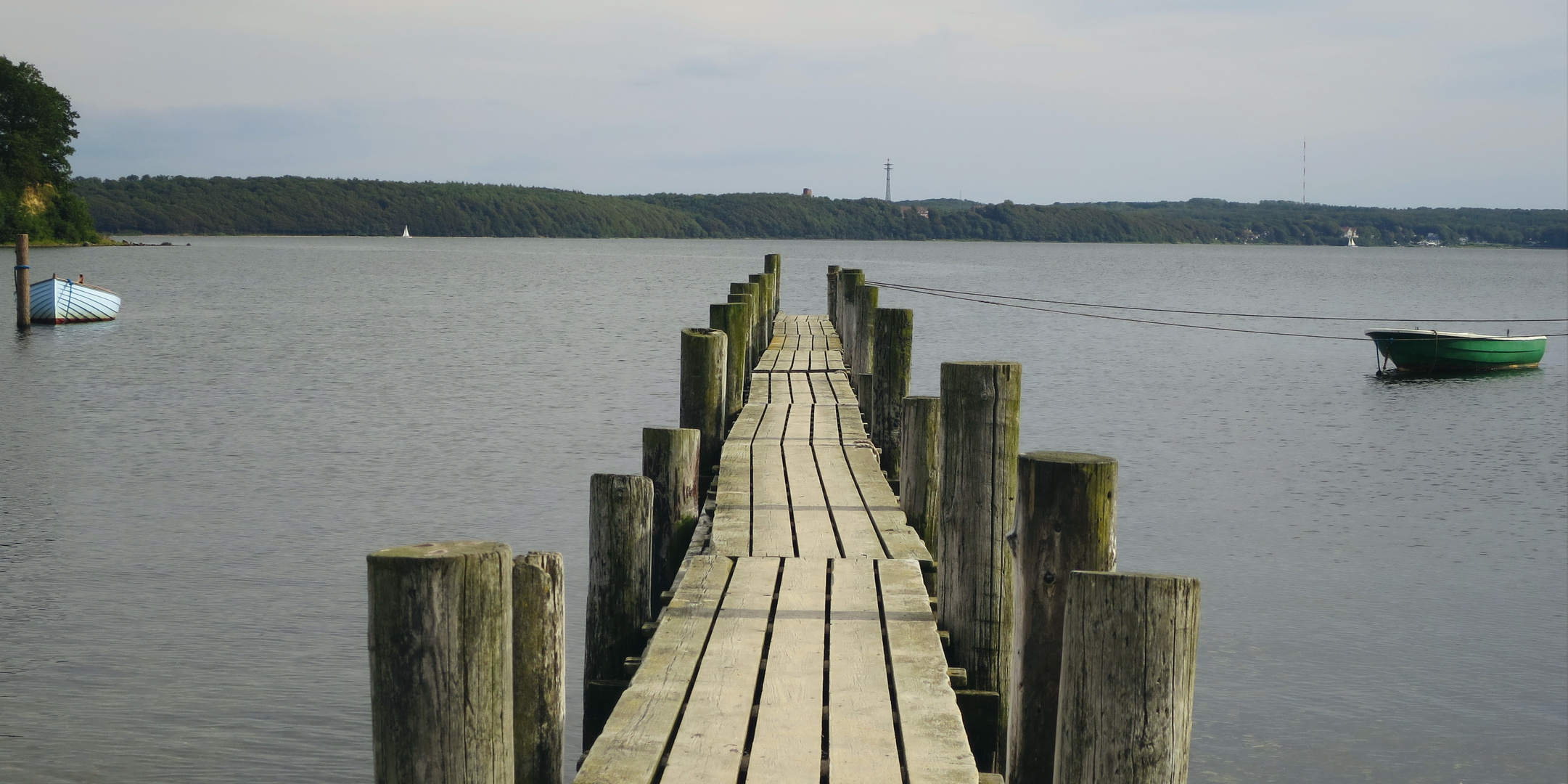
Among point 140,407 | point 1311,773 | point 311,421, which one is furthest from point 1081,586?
point 140,407

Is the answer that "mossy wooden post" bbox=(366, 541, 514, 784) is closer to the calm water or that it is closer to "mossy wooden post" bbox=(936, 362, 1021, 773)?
"mossy wooden post" bbox=(936, 362, 1021, 773)

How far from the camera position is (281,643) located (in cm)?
1038

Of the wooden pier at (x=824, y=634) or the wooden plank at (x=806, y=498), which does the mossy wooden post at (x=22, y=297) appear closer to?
the wooden plank at (x=806, y=498)

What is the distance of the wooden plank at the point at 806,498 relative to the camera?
695 centimetres

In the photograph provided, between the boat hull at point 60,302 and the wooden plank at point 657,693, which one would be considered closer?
the wooden plank at point 657,693

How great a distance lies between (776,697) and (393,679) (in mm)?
1681

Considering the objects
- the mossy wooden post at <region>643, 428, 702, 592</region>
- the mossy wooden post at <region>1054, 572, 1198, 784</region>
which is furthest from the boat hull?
the mossy wooden post at <region>1054, 572, 1198, 784</region>

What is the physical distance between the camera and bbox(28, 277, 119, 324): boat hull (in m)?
39.1

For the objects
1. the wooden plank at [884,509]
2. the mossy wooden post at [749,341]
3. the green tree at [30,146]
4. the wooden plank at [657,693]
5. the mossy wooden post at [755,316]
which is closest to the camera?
the wooden plank at [657,693]

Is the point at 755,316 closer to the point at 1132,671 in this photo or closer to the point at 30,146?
the point at 1132,671

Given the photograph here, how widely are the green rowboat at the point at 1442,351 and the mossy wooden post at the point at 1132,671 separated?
3143 cm

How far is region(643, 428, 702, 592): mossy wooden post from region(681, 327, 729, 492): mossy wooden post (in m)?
1.81

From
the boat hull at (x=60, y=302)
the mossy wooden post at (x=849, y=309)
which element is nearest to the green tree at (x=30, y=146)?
the boat hull at (x=60, y=302)

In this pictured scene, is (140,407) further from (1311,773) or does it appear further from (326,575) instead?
(1311,773)
